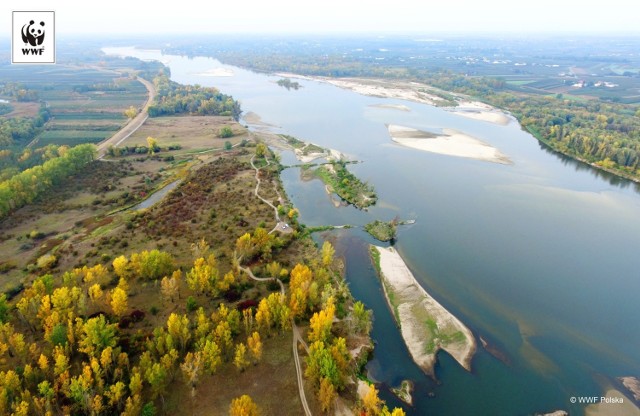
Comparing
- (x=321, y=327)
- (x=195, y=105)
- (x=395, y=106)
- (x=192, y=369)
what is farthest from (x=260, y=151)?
(x=395, y=106)

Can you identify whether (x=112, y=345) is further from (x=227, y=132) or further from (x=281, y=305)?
(x=227, y=132)

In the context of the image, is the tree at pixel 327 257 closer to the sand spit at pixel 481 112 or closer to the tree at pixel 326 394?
the tree at pixel 326 394

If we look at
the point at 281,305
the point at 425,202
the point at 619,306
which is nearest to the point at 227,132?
the point at 425,202

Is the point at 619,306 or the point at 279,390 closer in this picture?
the point at 279,390

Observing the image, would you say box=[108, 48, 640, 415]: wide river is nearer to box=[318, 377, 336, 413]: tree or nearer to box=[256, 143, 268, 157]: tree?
box=[256, 143, 268, 157]: tree

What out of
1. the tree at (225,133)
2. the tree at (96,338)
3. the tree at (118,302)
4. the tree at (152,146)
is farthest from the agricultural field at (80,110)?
the tree at (96,338)
